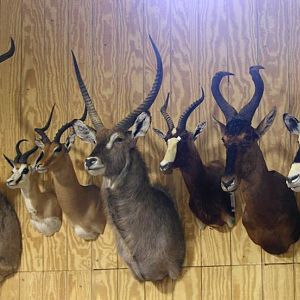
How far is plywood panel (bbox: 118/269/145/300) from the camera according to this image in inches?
146

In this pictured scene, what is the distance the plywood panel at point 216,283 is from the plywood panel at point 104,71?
53 cm

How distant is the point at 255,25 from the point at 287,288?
133 centimetres

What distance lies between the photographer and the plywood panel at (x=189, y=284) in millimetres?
3633

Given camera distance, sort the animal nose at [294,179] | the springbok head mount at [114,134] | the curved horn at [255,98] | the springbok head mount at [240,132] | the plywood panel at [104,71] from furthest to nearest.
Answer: the plywood panel at [104,71], the springbok head mount at [114,134], the curved horn at [255,98], the springbok head mount at [240,132], the animal nose at [294,179]

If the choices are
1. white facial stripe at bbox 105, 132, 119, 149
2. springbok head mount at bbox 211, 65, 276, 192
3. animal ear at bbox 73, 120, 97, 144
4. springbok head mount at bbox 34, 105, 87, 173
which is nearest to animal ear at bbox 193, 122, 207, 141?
springbok head mount at bbox 211, 65, 276, 192

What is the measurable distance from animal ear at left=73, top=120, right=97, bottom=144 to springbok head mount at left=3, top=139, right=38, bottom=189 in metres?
0.33

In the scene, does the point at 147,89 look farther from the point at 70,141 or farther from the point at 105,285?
the point at 105,285

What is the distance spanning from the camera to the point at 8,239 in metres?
3.90

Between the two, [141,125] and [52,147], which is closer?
[141,125]

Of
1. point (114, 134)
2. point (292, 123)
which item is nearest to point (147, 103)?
point (114, 134)

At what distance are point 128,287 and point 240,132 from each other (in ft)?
3.37

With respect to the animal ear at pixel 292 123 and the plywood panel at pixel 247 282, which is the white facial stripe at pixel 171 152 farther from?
the plywood panel at pixel 247 282

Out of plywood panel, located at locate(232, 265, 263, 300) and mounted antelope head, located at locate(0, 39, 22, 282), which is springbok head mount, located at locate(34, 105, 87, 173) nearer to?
mounted antelope head, located at locate(0, 39, 22, 282)

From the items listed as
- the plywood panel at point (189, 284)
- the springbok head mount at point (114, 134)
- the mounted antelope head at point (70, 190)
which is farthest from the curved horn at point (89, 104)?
the plywood panel at point (189, 284)
